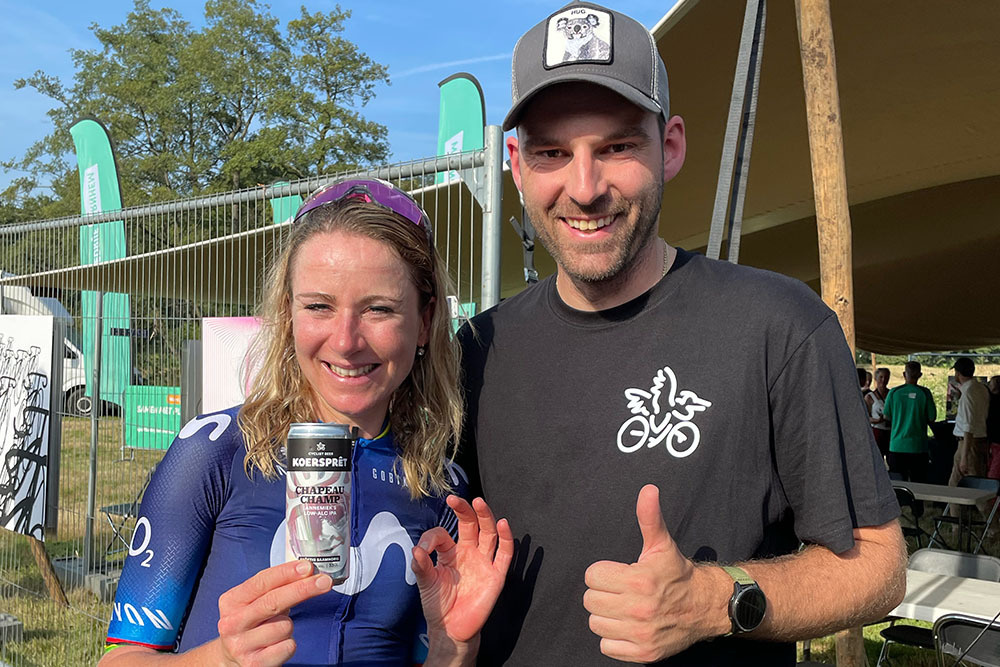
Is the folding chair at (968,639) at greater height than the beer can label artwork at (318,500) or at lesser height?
lesser

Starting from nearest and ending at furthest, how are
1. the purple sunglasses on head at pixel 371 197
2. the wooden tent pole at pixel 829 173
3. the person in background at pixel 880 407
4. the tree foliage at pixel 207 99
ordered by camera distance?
the purple sunglasses on head at pixel 371 197, the wooden tent pole at pixel 829 173, the person in background at pixel 880 407, the tree foliage at pixel 207 99

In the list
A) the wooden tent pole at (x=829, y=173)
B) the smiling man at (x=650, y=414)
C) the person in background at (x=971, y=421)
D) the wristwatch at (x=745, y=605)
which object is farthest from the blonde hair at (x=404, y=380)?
the person in background at (x=971, y=421)

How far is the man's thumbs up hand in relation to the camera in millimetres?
1140

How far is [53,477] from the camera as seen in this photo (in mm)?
4383

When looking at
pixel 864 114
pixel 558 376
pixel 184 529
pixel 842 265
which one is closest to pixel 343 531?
pixel 184 529

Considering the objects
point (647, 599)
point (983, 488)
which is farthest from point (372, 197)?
point (983, 488)

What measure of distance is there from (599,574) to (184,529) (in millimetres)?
707

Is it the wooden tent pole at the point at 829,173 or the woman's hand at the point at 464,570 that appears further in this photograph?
the wooden tent pole at the point at 829,173

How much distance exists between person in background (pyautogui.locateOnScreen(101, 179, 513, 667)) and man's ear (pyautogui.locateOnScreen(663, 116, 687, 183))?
49 centimetres

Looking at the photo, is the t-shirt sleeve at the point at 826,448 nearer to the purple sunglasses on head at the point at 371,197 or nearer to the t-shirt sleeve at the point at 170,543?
the purple sunglasses on head at the point at 371,197

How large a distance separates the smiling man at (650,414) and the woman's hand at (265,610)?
0.47 m

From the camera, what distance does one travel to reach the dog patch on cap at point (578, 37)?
1.43m

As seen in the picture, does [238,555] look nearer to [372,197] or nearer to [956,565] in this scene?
[372,197]

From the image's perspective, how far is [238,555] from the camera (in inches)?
54.2
